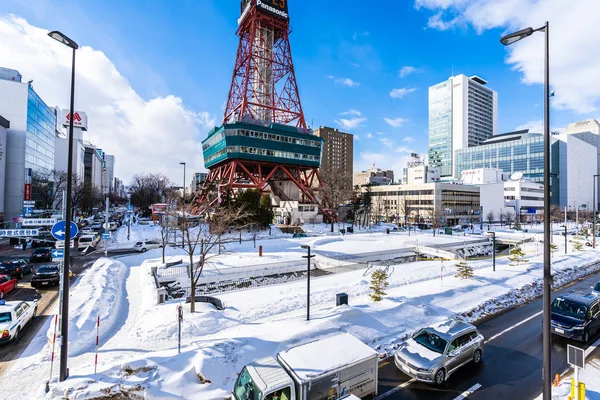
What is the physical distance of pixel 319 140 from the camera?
74.2 metres

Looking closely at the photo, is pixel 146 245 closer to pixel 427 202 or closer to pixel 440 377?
pixel 440 377

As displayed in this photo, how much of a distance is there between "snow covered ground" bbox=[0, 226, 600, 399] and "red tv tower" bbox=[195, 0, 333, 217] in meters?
44.6

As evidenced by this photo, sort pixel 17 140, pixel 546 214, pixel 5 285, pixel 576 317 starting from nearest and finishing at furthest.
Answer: pixel 546 214 → pixel 576 317 → pixel 5 285 → pixel 17 140

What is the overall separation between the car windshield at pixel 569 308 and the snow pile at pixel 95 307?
18.7 metres

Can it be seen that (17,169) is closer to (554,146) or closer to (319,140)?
(319,140)

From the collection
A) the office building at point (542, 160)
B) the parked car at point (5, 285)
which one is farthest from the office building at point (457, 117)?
the parked car at point (5, 285)

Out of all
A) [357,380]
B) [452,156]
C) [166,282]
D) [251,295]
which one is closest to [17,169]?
[166,282]

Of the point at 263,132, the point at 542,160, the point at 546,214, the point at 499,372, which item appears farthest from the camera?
the point at 542,160

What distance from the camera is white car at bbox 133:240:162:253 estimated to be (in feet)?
100

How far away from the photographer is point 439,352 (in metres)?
9.05

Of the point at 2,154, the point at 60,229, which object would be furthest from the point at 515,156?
the point at 2,154

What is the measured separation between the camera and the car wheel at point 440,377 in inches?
336

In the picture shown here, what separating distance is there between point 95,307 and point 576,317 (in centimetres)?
2147

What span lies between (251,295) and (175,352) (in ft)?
26.0
